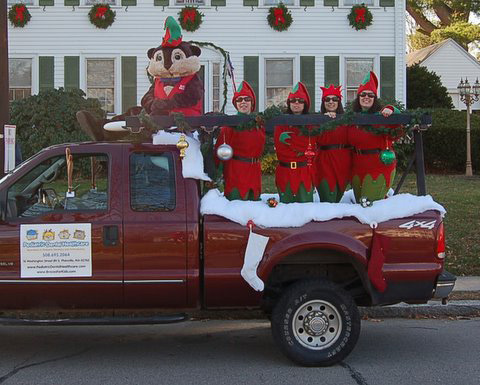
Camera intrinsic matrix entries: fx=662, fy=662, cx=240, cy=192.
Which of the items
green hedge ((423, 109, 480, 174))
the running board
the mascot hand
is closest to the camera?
the running board

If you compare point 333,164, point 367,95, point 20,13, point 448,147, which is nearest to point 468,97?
point 448,147

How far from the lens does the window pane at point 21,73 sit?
753 inches

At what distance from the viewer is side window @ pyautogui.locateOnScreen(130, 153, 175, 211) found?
5.35m

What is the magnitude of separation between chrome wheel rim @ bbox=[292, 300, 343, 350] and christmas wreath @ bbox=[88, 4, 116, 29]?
1527cm

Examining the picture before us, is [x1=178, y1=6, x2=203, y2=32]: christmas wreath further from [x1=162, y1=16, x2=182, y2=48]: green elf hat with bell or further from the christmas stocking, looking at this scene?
the christmas stocking

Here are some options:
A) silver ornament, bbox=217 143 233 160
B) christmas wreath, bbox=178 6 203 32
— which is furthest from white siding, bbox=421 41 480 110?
silver ornament, bbox=217 143 233 160

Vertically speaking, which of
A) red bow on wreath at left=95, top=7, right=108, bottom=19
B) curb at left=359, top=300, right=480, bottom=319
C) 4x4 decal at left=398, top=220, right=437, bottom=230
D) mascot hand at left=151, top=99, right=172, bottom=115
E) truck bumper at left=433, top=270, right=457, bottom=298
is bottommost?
curb at left=359, top=300, right=480, bottom=319

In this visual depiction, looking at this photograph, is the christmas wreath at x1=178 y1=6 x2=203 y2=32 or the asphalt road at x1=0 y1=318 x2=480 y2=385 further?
the christmas wreath at x1=178 y1=6 x2=203 y2=32

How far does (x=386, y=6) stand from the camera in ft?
63.9

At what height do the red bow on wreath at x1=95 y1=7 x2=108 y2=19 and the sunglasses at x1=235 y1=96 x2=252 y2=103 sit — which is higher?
the red bow on wreath at x1=95 y1=7 x2=108 y2=19

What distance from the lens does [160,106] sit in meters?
6.49

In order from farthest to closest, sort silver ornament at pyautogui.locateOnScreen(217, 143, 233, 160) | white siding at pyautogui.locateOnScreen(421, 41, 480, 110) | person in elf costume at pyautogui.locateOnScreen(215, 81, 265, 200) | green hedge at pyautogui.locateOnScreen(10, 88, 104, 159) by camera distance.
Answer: white siding at pyautogui.locateOnScreen(421, 41, 480, 110) < green hedge at pyautogui.locateOnScreen(10, 88, 104, 159) < person in elf costume at pyautogui.locateOnScreen(215, 81, 265, 200) < silver ornament at pyautogui.locateOnScreen(217, 143, 233, 160)

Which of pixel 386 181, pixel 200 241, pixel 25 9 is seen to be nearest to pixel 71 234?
pixel 200 241

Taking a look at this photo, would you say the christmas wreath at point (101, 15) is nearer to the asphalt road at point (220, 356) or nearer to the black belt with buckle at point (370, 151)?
the asphalt road at point (220, 356)
